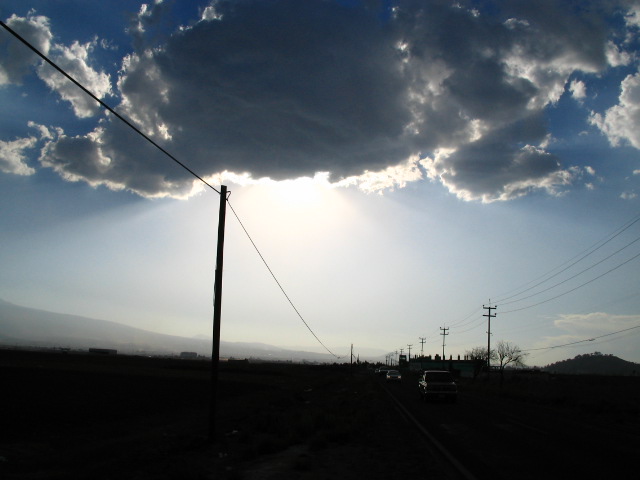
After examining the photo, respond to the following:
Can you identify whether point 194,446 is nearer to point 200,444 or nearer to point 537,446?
point 200,444

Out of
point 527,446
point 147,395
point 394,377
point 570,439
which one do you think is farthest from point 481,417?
point 394,377

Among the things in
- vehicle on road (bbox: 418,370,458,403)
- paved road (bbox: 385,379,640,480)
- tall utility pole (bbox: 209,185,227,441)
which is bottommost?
vehicle on road (bbox: 418,370,458,403)

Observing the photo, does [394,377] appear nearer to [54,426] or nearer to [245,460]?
[54,426]

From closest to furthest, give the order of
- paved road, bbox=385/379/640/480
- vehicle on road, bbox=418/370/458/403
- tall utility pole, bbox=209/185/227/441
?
paved road, bbox=385/379/640/480, tall utility pole, bbox=209/185/227/441, vehicle on road, bbox=418/370/458/403

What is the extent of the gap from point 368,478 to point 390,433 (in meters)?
6.89

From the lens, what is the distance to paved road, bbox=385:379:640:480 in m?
9.88

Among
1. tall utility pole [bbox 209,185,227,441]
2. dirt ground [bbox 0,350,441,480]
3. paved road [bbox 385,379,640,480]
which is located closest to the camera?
paved road [bbox 385,379,640,480]

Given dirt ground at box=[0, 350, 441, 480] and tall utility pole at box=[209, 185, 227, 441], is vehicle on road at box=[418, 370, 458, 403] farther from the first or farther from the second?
tall utility pole at box=[209, 185, 227, 441]

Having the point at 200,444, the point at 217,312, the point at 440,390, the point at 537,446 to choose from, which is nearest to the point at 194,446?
the point at 200,444

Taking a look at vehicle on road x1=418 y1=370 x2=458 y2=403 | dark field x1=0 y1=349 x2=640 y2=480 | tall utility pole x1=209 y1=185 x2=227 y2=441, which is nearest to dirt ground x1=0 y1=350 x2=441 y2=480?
dark field x1=0 y1=349 x2=640 y2=480

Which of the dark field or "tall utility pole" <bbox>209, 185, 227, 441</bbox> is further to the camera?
"tall utility pole" <bbox>209, 185, 227, 441</bbox>

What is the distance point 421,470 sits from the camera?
9938mm

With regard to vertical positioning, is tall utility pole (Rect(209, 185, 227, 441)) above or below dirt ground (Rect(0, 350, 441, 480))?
above

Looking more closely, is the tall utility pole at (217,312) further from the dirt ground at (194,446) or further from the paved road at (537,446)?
the paved road at (537,446)
